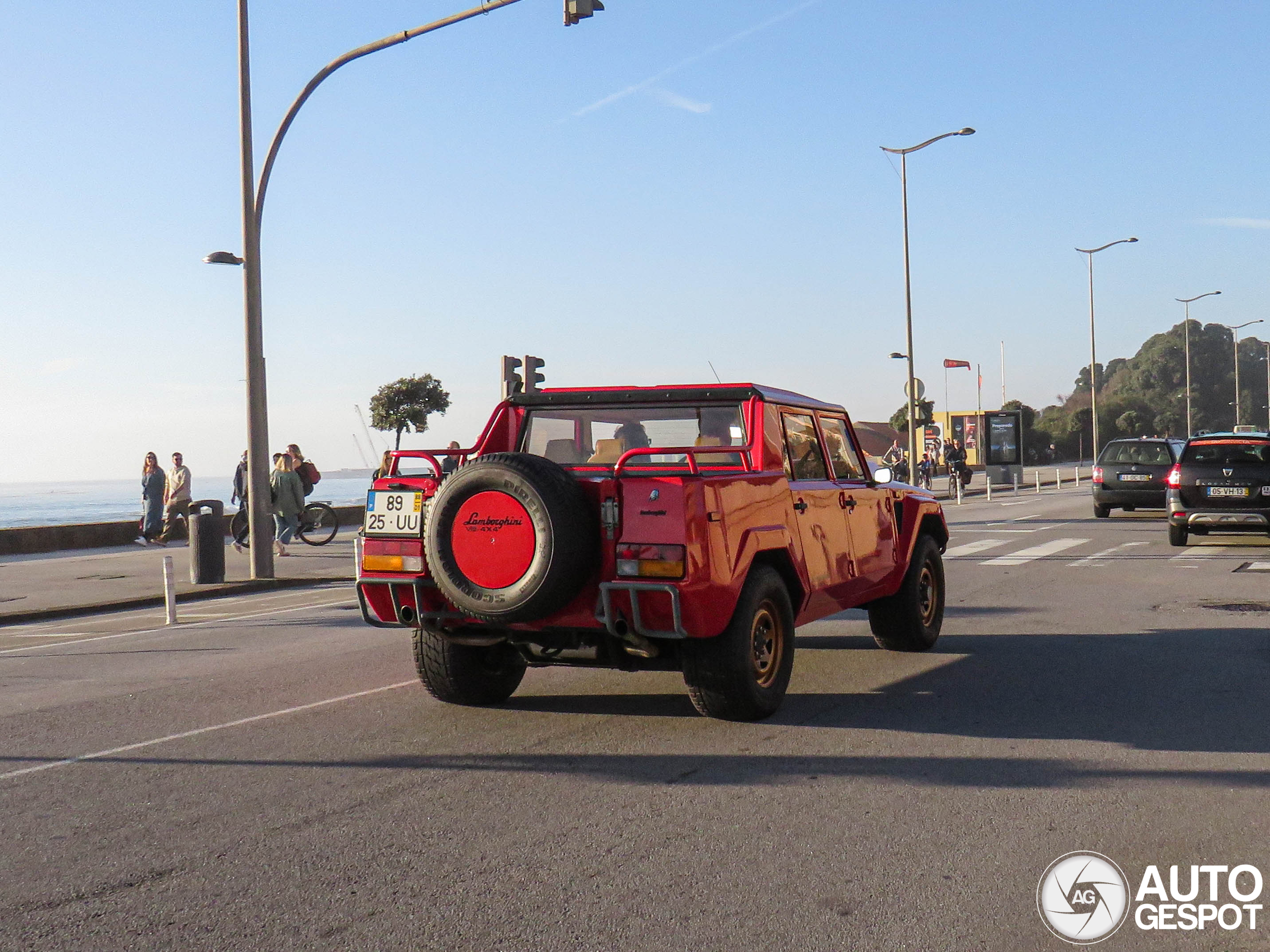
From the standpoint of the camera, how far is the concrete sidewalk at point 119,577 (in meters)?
14.3

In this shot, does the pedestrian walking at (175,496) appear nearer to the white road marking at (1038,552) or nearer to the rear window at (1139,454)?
the white road marking at (1038,552)

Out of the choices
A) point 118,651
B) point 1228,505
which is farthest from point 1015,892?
point 1228,505

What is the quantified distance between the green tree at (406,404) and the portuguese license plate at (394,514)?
48539 millimetres

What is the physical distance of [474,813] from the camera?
5.06m

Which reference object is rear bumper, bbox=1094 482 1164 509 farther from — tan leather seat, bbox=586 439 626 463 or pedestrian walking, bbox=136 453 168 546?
tan leather seat, bbox=586 439 626 463

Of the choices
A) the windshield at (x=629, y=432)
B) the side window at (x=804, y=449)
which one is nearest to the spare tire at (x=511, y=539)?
the windshield at (x=629, y=432)

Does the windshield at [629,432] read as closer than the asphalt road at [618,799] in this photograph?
No

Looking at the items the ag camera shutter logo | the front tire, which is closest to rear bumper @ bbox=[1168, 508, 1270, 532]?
the front tire

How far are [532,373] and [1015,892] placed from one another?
1314 cm

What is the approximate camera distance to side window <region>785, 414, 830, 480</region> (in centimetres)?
754

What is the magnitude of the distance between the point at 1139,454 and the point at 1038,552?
9.06 m

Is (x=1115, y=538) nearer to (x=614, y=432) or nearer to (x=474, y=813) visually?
(x=614, y=432)

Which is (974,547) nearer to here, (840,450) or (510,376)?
(510,376)

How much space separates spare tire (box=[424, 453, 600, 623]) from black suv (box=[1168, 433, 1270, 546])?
14.2 meters
